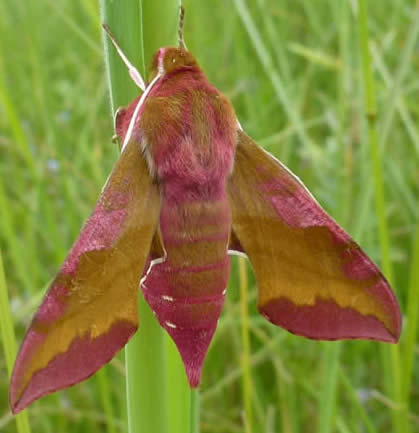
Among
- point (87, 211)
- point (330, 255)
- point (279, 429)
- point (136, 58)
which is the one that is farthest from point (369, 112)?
point (87, 211)

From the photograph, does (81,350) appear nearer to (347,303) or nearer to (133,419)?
(133,419)

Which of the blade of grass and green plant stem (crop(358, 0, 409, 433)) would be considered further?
the blade of grass

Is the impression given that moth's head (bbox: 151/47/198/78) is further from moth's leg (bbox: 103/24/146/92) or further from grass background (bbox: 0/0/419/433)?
grass background (bbox: 0/0/419/433)

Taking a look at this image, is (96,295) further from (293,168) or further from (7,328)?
(293,168)

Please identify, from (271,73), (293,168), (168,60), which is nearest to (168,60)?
(168,60)

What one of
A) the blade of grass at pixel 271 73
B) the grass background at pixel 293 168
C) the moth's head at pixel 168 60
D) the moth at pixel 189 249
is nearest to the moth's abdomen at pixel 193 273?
the moth at pixel 189 249

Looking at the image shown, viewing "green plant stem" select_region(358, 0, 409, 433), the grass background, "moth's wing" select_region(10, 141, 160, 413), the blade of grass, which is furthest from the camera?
the blade of grass

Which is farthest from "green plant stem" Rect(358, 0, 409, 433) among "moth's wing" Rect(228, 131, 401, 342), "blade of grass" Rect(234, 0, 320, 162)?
"blade of grass" Rect(234, 0, 320, 162)
